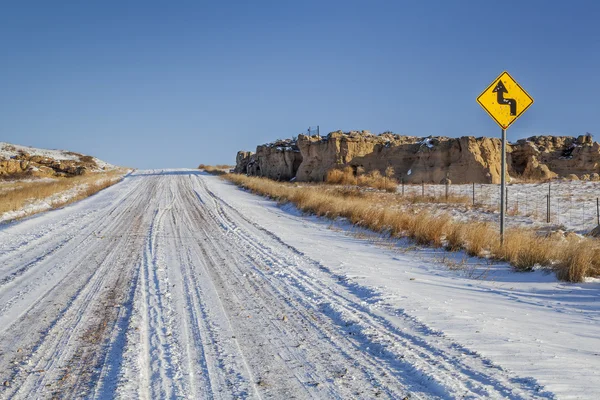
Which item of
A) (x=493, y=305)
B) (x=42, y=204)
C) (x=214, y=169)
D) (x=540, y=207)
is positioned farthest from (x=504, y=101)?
(x=214, y=169)

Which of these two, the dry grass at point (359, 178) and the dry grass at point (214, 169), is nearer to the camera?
the dry grass at point (359, 178)

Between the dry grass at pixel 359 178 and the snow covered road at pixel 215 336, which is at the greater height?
the dry grass at pixel 359 178

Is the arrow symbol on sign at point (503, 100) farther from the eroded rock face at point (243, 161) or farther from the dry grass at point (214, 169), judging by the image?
the eroded rock face at point (243, 161)

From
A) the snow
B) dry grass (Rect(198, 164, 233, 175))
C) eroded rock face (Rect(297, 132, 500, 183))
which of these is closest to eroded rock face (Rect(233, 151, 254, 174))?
dry grass (Rect(198, 164, 233, 175))

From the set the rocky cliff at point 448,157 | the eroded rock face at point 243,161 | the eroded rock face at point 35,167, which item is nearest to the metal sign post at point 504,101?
the rocky cliff at point 448,157

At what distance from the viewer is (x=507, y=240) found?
9.05 m

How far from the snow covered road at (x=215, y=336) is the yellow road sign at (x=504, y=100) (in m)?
5.09

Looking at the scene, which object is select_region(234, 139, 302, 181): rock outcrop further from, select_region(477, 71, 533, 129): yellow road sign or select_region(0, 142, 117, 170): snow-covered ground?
select_region(0, 142, 117, 170): snow-covered ground

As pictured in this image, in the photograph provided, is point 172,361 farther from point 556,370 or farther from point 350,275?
point 350,275

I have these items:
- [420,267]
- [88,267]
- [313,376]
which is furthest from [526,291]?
[88,267]

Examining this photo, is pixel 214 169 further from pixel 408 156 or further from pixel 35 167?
pixel 408 156

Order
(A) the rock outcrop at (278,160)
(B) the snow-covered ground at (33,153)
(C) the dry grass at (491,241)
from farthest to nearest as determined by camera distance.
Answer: (B) the snow-covered ground at (33,153) < (A) the rock outcrop at (278,160) < (C) the dry grass at (491,241)

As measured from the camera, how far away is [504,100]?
31.6 ft

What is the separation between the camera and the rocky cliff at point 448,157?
35.8 m
